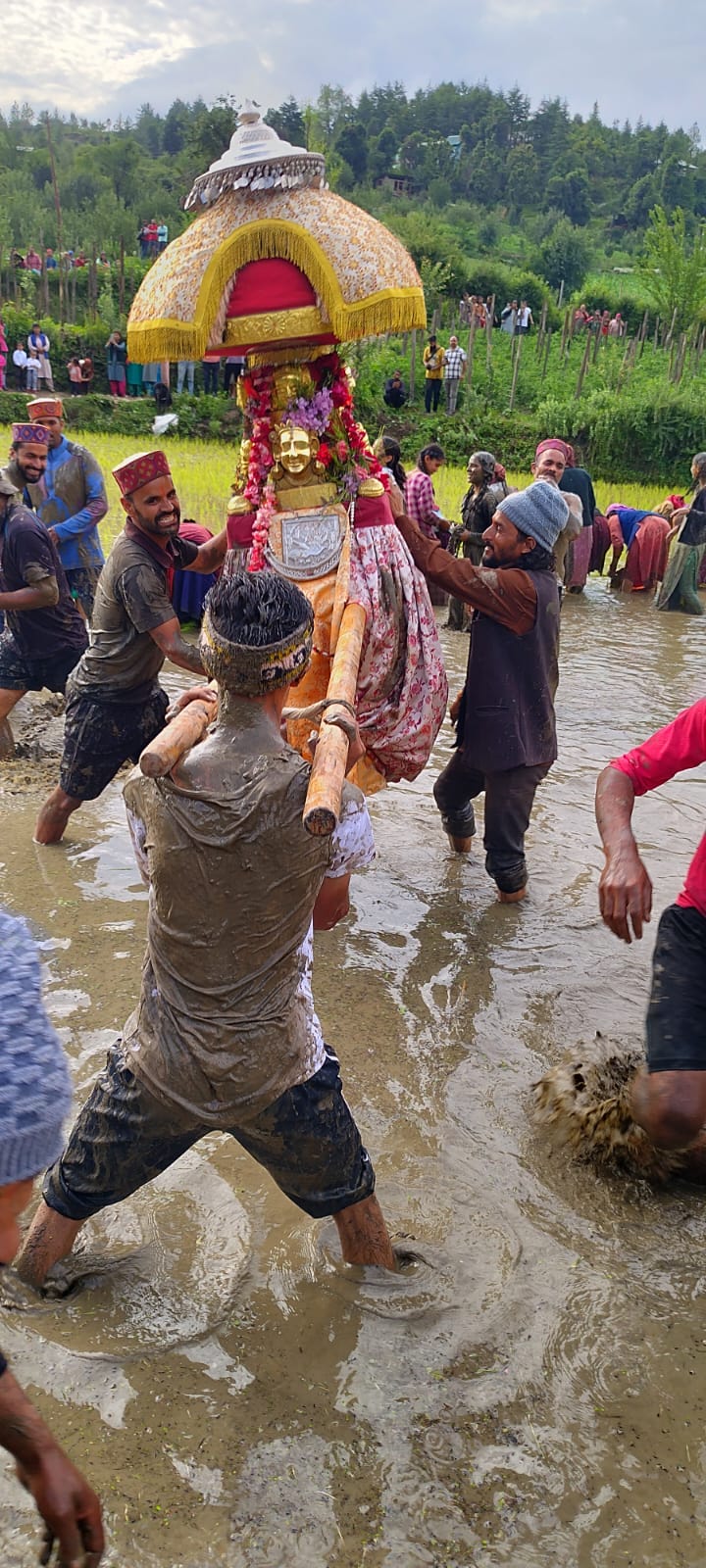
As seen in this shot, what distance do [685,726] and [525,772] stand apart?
172cm

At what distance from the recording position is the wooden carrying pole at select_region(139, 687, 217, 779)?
2.13m

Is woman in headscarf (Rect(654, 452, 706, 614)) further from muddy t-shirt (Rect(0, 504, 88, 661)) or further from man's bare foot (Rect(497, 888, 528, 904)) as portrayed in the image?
muddy t-shirt (Rect(0, 504, 88, 661))

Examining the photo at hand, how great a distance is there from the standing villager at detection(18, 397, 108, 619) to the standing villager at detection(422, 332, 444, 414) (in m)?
17.0

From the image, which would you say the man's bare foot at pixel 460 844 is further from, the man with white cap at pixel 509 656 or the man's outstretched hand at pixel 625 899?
the man's outstretched hand at pixel 625 899

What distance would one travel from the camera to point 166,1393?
2.35 metres

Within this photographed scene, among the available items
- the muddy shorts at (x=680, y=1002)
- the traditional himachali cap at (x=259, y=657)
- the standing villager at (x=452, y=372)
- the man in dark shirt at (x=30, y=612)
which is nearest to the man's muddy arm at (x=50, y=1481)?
the traditional himachali cap at (x=259, y=657)

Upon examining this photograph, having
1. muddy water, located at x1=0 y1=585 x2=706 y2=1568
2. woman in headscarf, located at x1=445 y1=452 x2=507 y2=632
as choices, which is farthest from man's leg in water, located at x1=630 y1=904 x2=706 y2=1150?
woman in headscarf, located at x1=445 y1=452 x2=507 y2=632

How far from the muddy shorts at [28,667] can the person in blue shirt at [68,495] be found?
63.0 inches

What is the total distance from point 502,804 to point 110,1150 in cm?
266

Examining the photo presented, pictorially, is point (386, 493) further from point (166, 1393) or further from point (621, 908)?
point (166, 1393)

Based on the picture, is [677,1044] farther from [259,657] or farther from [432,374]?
[432,374]

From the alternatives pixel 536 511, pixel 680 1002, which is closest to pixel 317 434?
pixel 536 511

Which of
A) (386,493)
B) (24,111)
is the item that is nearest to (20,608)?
(386,493)

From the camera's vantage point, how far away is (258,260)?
12.3ft
